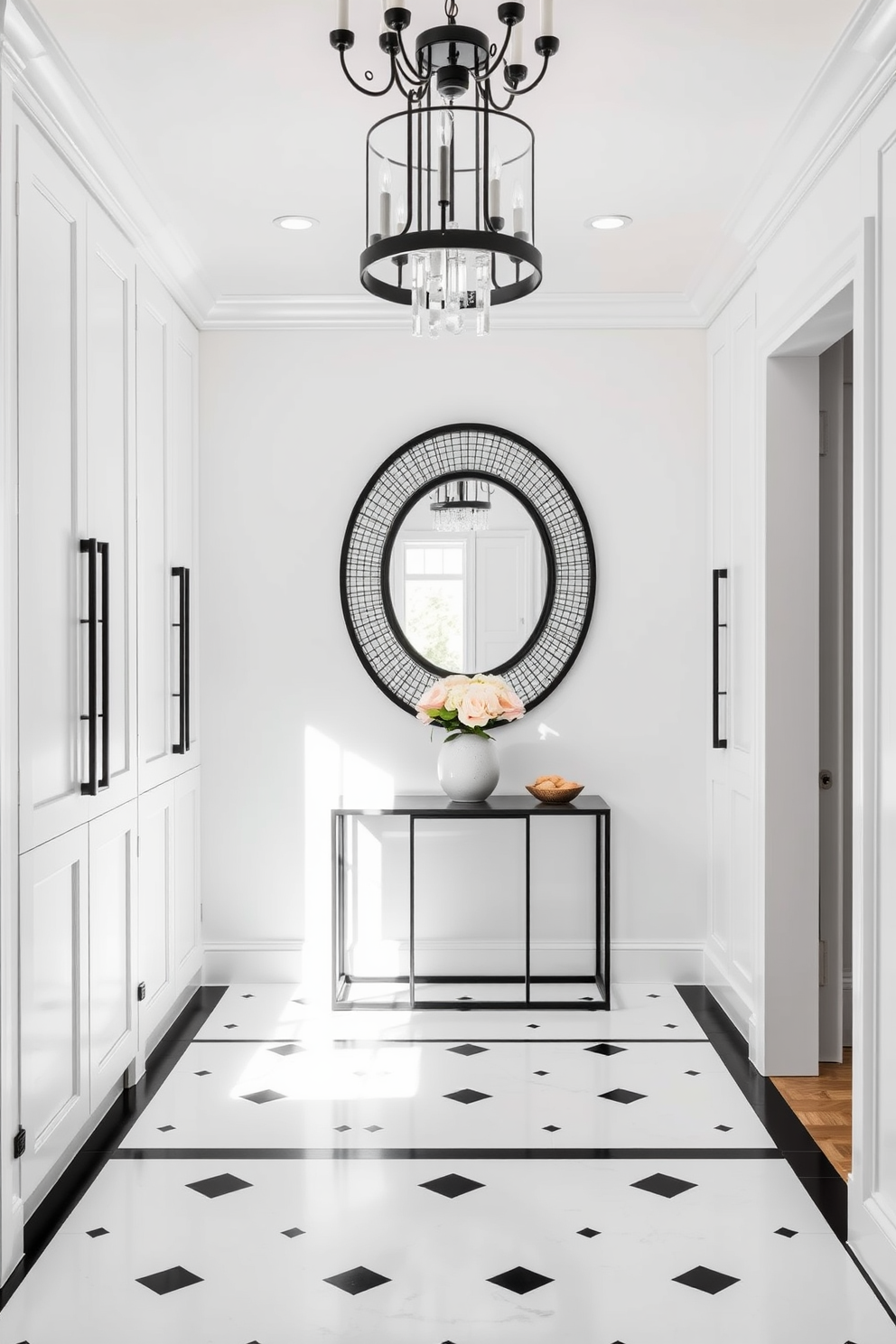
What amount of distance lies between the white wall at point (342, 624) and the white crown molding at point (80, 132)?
831mm

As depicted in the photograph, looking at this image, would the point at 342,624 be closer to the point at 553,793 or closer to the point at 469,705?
the point at 469,705

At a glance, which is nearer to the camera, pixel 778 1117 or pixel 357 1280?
pixel 357 1280

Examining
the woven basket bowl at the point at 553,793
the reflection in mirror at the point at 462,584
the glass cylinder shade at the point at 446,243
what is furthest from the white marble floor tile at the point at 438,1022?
the glass cylinder shade at the point at 446,243

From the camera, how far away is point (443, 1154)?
302 cm

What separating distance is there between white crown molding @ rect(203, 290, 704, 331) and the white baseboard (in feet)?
8.34

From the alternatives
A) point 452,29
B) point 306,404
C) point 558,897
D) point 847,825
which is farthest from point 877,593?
point 306,404

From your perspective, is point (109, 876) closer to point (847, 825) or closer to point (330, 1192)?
point (330, 1192)

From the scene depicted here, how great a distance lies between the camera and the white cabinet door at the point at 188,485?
163 inches

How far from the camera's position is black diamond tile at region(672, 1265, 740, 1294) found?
237cm

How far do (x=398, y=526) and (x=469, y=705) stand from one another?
2.85 ft

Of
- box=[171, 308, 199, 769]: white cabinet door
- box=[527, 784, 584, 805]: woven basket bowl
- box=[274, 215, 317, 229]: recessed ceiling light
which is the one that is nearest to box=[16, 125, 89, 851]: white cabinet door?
box=[274, 215, 317, 229]: recessed ceiling light

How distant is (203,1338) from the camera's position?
2186 millimetres

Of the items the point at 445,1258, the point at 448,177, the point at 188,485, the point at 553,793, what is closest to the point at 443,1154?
the point at 445,1258

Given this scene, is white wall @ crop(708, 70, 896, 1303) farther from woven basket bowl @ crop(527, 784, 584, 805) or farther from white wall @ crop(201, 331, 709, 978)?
woven basket bowl @ crop(527, 784, 584, 805)
